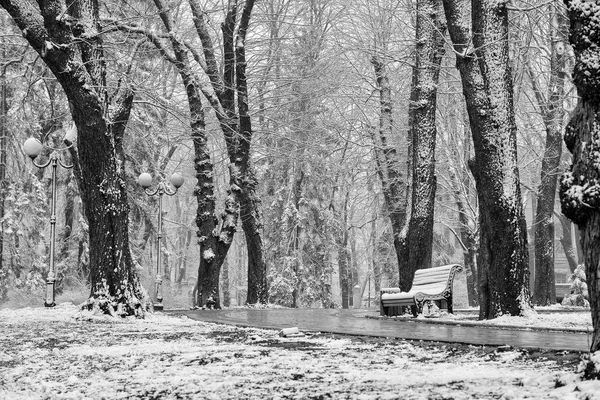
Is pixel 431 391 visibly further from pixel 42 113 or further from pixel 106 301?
pixel 42 113

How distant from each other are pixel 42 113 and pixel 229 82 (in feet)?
40.5

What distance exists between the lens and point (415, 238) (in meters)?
19.2

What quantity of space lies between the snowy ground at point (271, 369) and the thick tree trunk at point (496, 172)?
433 cm

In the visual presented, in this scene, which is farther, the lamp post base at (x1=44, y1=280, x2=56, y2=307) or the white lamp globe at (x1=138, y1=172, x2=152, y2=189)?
the white lamp globe at (x1=138, y1=172, x2=152, y2=189)

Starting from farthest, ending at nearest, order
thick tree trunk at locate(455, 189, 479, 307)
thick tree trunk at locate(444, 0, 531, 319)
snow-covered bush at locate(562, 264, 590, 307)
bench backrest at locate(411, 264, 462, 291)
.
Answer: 1. thick tree trunk at locate(455, 189, 479, 307)
2. snow-covered bush at locate(562, 264, 590, 307)
3. bench backrest at locate(411, 264, 462, 291)
4. thick tree trunk at locate(444, 0, 531, 319)

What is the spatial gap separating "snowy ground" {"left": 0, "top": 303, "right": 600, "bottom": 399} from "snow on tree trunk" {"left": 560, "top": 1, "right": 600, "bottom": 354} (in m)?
0.65

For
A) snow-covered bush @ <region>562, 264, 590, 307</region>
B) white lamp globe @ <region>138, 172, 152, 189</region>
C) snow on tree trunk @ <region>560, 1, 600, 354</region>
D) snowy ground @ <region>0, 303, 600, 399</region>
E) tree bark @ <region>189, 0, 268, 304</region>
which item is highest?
tree bark @ <region>189, 0, 268, 304</region>

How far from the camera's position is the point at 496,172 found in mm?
13586

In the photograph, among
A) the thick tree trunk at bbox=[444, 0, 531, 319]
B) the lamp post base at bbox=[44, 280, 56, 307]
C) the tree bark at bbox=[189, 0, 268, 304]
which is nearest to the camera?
the thick tree trunk at bbox=[444, 0, 531, 319]

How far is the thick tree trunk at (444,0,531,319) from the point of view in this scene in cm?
1347

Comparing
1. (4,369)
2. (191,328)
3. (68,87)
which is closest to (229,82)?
(68,87)

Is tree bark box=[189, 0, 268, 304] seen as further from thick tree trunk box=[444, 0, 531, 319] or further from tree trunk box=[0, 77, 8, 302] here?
tree trunk box=[0, 77, 8, 302]

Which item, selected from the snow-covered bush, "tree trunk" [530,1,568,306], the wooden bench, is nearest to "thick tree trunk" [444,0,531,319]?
the wooden bench

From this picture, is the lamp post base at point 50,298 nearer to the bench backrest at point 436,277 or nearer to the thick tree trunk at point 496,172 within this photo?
the bench backrest at point 436,277
